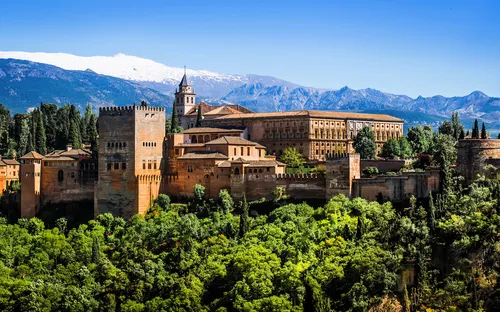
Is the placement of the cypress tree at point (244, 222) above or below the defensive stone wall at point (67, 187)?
below

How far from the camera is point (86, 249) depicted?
64625 mm

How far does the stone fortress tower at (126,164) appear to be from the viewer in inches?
2827

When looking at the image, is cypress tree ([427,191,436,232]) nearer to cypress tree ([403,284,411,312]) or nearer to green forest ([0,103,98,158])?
cypress tree ([403,284,411,312])

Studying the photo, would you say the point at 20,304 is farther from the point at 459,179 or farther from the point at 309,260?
the point at 459,179

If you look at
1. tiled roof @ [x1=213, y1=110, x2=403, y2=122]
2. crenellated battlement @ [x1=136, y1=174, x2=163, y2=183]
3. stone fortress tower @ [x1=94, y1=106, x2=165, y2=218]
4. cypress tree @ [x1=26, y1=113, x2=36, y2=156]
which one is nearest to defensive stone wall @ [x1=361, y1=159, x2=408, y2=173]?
tiled roof @ [x1=213, y1=110, x2=403, y2=122]

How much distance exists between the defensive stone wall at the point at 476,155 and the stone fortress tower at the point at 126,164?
89.3ft

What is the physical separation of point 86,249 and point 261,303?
61.2 feet

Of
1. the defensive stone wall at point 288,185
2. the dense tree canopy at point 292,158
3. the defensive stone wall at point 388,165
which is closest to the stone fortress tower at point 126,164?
the defensive stone wall at point 288,185

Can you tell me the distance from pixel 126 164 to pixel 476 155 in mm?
30018

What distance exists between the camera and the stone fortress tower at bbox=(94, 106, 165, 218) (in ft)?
236

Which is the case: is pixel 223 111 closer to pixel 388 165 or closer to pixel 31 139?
pixel 31 139

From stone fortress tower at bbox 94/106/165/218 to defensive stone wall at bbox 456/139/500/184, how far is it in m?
27.2

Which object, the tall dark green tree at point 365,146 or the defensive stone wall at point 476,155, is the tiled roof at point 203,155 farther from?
the defensive stone wall at point 476,155

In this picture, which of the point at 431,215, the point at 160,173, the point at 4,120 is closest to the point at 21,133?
the point at 4,120
